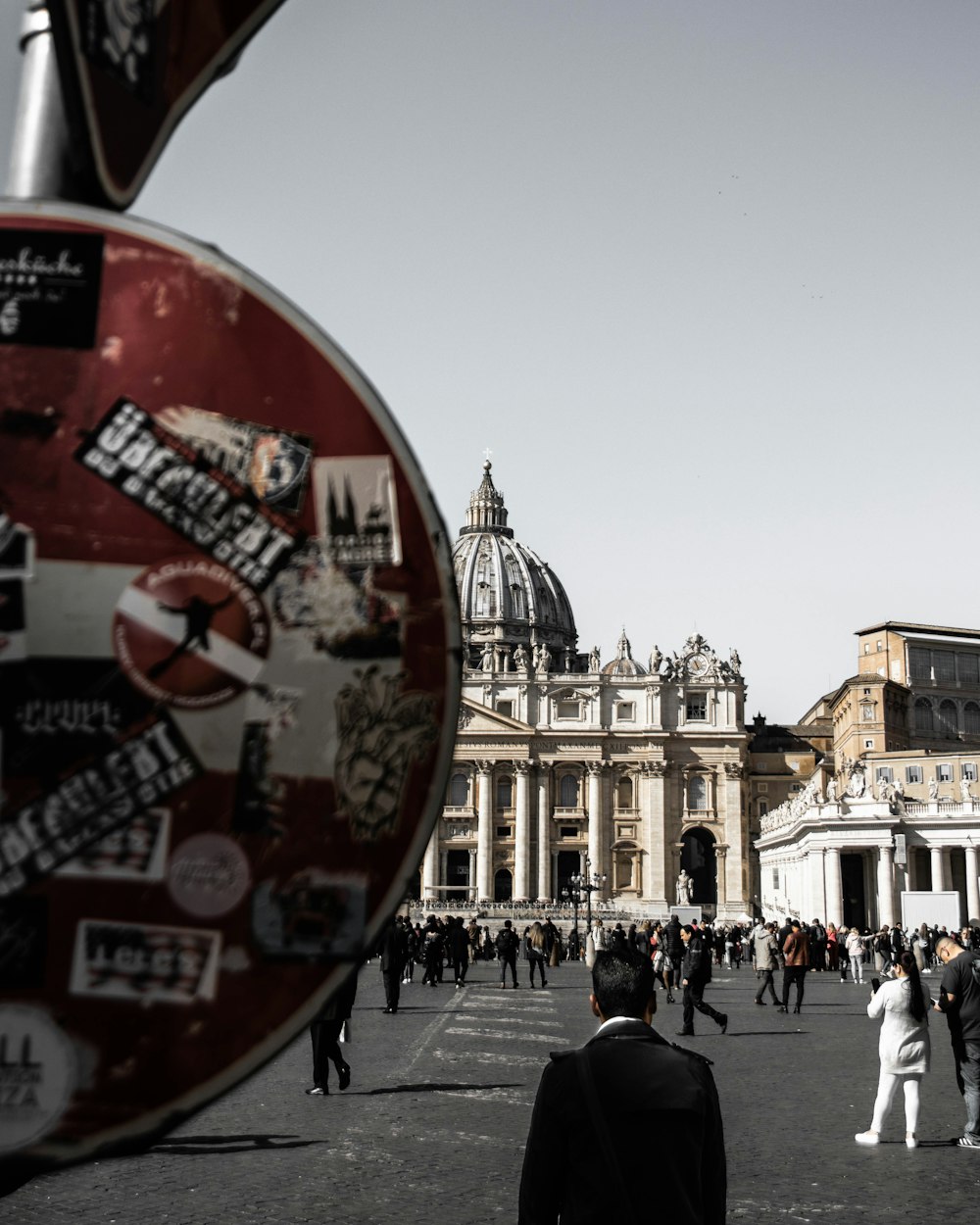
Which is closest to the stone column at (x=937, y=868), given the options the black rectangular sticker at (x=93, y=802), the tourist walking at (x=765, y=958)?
the tourist walking at (x=765, y=958)

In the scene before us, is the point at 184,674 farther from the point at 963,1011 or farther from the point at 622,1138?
the point at 963,1011

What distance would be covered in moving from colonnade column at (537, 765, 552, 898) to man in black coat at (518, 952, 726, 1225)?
240 feet

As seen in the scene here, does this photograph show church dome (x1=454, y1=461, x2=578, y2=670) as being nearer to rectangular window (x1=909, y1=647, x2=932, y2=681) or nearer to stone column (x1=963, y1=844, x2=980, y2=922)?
rectangular window (x1=909, y1=647, x2=932, y2=681)

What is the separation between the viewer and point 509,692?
3110 inches

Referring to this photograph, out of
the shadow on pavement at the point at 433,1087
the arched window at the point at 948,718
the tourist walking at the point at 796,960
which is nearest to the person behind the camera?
the shadow on pavement at the point at 433,1087

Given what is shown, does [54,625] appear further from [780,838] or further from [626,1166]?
[780,838]

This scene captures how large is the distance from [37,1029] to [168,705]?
0.30 meters

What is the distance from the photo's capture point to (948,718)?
71.7 metres

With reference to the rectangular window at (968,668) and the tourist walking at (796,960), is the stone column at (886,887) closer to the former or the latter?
the rectangular window at (968,668)

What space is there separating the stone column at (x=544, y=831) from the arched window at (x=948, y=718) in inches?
814

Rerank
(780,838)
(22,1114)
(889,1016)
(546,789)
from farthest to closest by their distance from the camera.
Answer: (546,789) → (780,838) → (889,1016) → (22,1114)

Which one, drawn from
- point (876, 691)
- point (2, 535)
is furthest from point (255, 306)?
point (876, 691)

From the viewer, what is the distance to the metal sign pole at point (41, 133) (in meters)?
1.46

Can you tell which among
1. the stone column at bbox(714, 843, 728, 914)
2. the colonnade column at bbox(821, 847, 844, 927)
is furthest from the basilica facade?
the colonnade column at bbox(821, 847, 844, 927)
